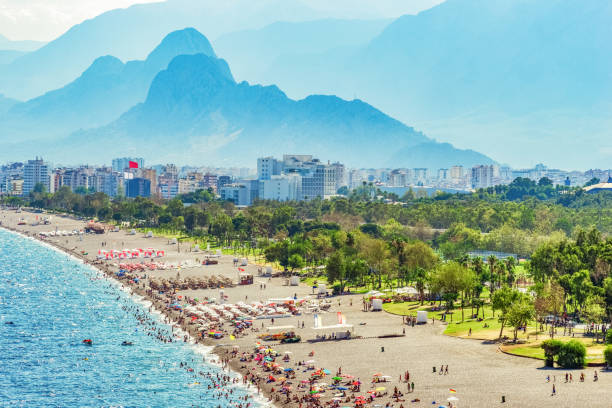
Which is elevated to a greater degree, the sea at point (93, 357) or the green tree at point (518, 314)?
the green tree at point (518, 314)

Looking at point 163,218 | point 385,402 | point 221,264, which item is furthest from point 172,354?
point 163,218

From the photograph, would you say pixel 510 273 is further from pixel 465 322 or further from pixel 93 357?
pixel 93 357

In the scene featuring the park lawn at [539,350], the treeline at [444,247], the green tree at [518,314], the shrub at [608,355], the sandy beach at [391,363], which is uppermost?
the treeline at [444,247]

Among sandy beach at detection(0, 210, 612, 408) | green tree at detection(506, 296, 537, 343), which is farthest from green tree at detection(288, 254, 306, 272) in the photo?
green tree at detection(506, 296, 537, 343)

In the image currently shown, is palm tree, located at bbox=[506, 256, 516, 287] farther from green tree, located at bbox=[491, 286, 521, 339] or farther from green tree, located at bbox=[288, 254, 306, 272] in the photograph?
green tree, located at bbox=[288, 254, 306, 272]

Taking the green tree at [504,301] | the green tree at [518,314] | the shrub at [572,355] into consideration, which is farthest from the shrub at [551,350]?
the green tree at [504,301]

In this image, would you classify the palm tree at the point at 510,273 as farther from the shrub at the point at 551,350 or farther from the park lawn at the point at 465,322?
the shrub at the point at 551,350

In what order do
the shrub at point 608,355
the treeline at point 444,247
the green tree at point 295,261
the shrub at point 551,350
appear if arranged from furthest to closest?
1. the green tree at point 295,261
2. the treeline at point 444,247
3. the shrub at point 551,350
4. the shrub at point 608,355
